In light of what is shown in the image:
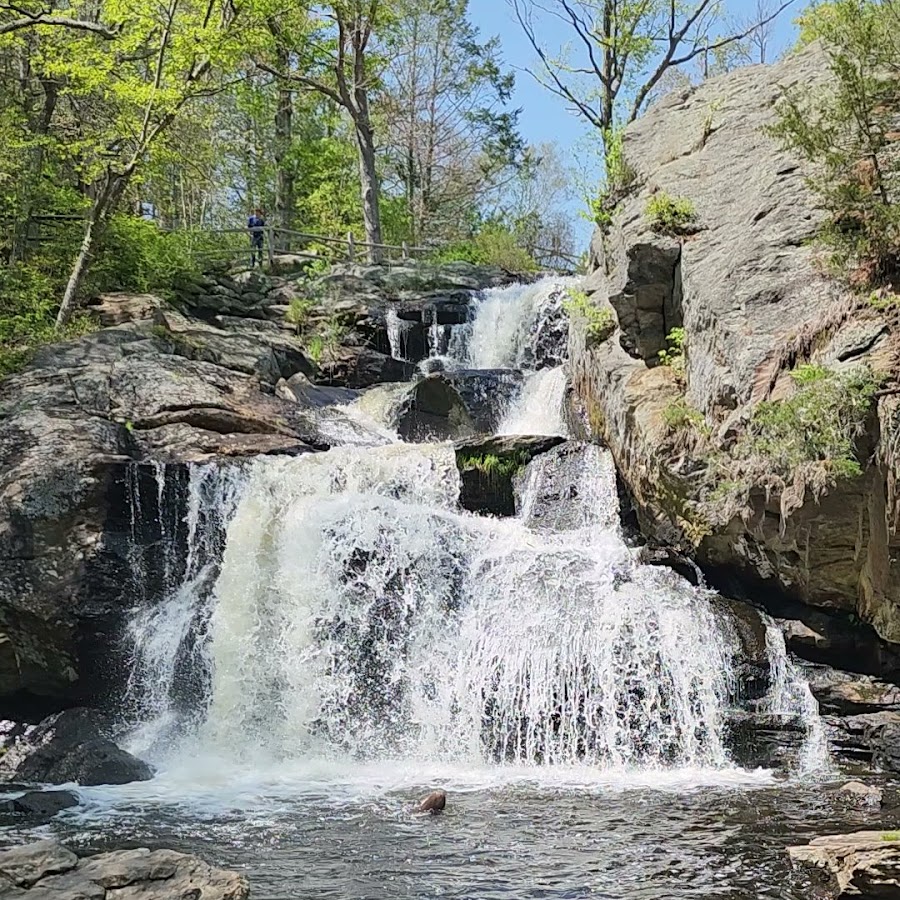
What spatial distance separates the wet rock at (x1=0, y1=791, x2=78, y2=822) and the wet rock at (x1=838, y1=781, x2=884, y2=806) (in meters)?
6.17

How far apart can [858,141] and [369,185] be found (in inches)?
695

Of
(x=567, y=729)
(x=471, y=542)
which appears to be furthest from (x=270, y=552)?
Answer: (x=567, y=729)

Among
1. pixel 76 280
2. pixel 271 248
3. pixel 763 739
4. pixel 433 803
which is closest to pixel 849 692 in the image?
pixel 763 739

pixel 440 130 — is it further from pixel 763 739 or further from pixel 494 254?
pixel 763 739

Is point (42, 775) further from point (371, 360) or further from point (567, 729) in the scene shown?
point (371, 360)

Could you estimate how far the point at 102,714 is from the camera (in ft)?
33.1

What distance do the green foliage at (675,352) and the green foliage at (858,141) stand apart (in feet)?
6.92

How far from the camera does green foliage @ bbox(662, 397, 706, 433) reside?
30.9ft

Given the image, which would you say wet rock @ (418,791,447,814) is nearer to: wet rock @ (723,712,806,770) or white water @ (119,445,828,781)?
white water @ (119,445,828,781)

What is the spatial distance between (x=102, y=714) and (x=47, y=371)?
514 centimetres

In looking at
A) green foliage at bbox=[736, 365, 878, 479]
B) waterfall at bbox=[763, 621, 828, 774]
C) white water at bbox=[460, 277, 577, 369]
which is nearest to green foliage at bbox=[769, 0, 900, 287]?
green foliage at bbox=[736, 365, 878, 479]

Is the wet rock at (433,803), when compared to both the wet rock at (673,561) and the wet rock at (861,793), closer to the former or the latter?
the wet rock at (861,793)

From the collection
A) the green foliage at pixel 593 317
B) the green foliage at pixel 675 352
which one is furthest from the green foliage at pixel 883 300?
the green foliage at pixel 593 317

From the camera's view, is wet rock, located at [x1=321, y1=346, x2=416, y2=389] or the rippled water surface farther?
wet rock, located at [x1=321, y1=346, x2=416, y2=389]
